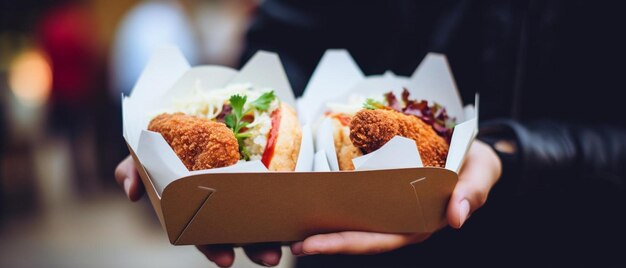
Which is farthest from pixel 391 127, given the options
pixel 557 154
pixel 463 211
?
pixel 557 154

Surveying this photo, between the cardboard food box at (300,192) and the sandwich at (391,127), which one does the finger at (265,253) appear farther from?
the sandwich at (391,127)

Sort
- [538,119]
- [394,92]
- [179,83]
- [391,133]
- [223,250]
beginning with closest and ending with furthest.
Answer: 1. [391,133]
2. [223,250]
3. [179,83]
4. [394,92]
5. [538,119]

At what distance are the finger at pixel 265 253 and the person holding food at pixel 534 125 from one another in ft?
1.62

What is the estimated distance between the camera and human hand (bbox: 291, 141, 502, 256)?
1.50m

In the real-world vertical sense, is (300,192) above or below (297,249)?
above

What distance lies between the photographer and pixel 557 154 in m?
1.97

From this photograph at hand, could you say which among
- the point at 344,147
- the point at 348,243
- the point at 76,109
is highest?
Answer: the point at 344,147

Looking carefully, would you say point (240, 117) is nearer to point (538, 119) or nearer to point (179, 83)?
point (179, 83)

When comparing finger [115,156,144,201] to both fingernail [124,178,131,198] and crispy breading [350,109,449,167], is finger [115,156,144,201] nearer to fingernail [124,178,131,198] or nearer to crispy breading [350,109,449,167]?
fingernail [124,178,131,198]

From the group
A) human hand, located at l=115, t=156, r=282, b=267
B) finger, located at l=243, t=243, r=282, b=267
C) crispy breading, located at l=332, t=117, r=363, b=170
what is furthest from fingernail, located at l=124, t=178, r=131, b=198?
crispy breading, located at l=332, t=117, r=363, b=170

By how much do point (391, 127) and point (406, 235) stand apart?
34 cm

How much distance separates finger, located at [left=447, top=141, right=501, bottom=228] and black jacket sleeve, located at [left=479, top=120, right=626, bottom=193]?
3.2 inches

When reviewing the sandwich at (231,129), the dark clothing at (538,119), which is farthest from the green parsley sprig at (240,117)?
the dark clothing at (538,119)

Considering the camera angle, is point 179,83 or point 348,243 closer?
point 348,243
